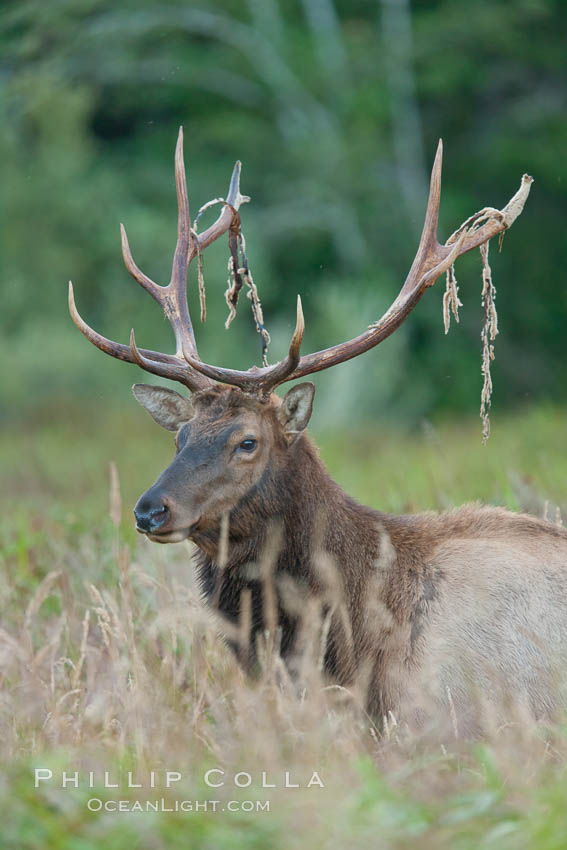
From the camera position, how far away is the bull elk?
4.13m

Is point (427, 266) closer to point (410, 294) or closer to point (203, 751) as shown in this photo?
point (410, 294)

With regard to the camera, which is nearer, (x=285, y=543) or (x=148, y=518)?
(x=148, y=518)

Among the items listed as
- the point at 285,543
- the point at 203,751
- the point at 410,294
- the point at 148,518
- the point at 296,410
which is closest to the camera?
the point at 203,751

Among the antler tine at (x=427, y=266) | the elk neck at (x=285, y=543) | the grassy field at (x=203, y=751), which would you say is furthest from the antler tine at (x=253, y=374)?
the grassy field at (x=203, y=751)

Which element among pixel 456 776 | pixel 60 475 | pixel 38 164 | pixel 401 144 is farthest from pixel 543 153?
pixel 456 776

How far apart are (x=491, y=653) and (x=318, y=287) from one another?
18.7 meters

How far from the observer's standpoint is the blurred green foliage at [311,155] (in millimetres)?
20844

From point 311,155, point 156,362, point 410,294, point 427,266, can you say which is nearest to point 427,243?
point 427,266

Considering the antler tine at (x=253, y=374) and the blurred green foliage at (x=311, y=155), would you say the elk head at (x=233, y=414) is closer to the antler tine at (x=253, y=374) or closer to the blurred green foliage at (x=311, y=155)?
the antler tine at (x=253, y=374)

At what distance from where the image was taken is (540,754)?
3.31 metres

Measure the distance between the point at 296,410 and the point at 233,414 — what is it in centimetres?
23

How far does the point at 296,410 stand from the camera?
14.8 ft

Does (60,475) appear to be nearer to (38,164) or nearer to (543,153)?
(38,164)

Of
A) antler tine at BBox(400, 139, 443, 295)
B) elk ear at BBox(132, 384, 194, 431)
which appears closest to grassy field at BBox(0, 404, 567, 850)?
elk ear at BBox(132, 384, 194, 431)
